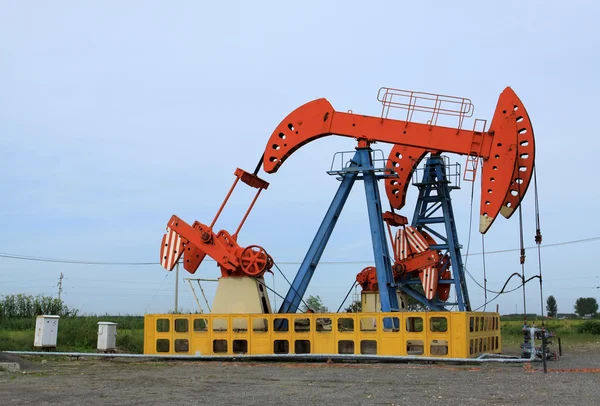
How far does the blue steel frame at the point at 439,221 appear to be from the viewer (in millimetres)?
18672

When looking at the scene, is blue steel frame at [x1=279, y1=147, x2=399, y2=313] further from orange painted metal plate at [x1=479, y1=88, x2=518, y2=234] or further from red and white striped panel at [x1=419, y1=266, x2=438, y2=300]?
red and white striped panel at [x1=419, y1=266, x2=438, y2=300]

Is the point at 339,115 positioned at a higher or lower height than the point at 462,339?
higher

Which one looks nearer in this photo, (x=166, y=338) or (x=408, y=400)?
(x=408, y=400)

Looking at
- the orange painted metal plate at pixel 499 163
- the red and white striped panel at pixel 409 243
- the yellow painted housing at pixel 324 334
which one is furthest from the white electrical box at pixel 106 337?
the orange painted metal plate at pixel 499 163

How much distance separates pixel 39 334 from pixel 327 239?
7.07 metres

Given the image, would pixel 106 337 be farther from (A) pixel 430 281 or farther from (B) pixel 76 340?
(A) pixel 430 281

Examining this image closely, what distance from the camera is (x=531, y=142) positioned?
1584cm

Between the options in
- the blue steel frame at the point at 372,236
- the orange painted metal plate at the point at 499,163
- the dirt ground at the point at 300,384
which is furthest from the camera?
the blue steel frame at the point at 372,236

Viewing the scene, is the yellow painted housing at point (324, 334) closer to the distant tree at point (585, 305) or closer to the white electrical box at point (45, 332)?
the white electrical box at point (45, 332)

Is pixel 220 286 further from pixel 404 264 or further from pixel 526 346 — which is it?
pixel 526 346

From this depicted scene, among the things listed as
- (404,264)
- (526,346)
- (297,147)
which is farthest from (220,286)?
(526,346)

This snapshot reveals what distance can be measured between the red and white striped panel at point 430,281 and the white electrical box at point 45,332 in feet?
29.1

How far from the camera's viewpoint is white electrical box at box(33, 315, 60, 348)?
59.4 ft

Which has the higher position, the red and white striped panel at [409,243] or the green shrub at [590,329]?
the red and white striped panel at [409,243]
